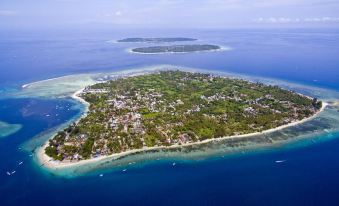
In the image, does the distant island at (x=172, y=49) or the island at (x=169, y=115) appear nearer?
the island at (x=169, y=115)

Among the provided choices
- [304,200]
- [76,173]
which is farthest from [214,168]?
[76,173]

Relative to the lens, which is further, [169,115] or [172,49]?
[172,49]

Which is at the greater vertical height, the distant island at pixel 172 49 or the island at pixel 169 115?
the distant island at pixel 172 49

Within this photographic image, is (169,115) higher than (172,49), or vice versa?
(172,49)

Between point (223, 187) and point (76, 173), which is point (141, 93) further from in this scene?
point (223, 187)

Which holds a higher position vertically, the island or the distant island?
the distant island

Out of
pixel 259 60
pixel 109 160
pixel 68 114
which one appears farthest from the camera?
pixel 259 60

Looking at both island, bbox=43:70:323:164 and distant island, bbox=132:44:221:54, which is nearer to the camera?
island, bbox=43:70:323:164

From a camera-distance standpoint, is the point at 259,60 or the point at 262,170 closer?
the point at 262,170
